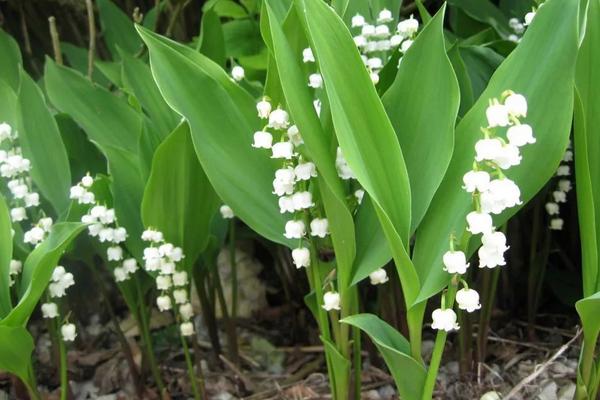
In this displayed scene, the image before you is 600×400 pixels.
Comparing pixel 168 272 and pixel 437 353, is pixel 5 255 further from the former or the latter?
pixel 437 353

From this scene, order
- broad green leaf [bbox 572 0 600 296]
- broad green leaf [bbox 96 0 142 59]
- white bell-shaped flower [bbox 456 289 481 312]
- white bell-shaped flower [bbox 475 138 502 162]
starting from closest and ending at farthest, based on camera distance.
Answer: white bell-shaped flower [bbox 475 138 502 162], white bell-shaped flower [bbox 456 289 481 312], broad green leaf [bbox 572 0 600 296], broad green leaf [bbox 96 0 142 59]

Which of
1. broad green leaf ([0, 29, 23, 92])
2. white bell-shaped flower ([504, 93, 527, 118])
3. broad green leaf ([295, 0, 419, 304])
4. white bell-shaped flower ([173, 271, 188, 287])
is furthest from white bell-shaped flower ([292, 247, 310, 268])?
broad green leaf ([0, 29, 23, 92])

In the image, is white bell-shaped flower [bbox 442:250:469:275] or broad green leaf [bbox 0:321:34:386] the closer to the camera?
white bell-shaped flower [bbox 442:250:469:275]

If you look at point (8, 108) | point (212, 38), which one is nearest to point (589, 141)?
point (212, 38)

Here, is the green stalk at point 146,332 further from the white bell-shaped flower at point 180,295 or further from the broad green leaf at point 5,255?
the broad green leaf at point 5,255

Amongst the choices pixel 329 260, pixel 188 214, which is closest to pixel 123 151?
pixel 188 214

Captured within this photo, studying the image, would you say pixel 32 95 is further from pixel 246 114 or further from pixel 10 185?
pixel 246 114

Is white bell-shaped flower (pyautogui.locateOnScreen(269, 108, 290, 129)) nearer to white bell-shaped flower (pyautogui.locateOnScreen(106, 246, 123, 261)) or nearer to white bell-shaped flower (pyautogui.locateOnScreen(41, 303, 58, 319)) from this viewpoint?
white bell-shaped flower (pyautogui.locateOnScreen(106, 246, 123, 261))
